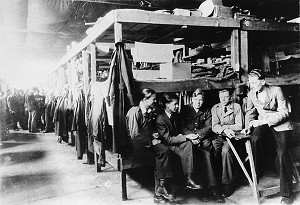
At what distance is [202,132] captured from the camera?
444 centimetres

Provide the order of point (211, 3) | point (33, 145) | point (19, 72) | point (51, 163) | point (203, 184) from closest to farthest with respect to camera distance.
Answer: point (203, 184) < point (211, 3) < point (51, 163) < point (33, 145) < point (19, 72)

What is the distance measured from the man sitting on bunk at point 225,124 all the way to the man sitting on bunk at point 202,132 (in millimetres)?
116

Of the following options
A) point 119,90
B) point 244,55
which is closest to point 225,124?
point 244,55

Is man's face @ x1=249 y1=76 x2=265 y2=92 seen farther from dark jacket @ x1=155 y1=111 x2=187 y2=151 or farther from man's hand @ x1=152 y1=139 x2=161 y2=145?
man's hand @ x1=152 y1=139 x2=161 y2=145

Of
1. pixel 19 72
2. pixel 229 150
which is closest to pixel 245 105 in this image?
pixel 229 150

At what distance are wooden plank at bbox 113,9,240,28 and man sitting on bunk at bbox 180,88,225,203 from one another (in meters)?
1.07

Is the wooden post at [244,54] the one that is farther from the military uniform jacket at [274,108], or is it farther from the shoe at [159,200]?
the shoe at [159,200]

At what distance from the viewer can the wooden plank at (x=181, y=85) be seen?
4.16 m

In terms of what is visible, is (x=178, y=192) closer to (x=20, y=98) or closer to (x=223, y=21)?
(x=223, y=21)

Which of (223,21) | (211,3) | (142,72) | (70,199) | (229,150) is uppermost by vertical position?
(211,3)

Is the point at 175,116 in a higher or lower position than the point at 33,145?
higher

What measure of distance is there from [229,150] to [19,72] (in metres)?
20.6

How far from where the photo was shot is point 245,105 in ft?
15.6

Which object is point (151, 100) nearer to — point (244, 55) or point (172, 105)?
point (172, 105)
